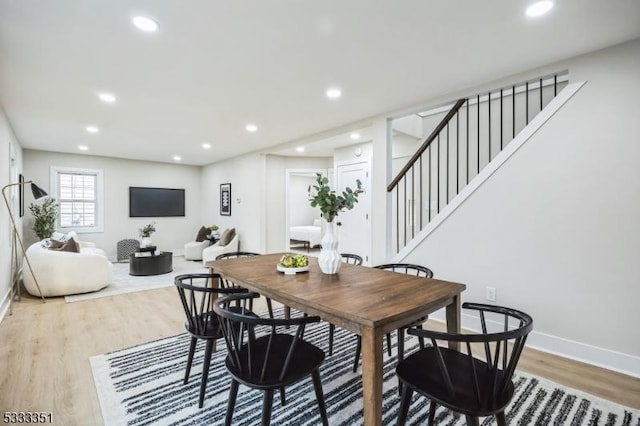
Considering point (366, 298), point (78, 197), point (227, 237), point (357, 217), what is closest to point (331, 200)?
point (366, 298)

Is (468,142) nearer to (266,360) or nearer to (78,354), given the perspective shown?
(266,360)

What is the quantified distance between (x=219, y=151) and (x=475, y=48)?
5421 millimetres

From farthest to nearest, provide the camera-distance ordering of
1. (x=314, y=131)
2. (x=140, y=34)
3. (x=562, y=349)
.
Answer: (x=314, y=131), (x=562, y=349), (x=140, y=34)

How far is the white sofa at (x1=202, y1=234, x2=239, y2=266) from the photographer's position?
264 inches

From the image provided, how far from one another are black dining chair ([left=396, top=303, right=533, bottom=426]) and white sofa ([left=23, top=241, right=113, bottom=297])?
4.83 meters

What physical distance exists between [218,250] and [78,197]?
3.53 m

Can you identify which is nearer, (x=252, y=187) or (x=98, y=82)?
(x=98, y=82)

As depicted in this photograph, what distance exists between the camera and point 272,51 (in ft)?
8.10

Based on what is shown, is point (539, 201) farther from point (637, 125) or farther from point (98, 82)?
point (98, 82)

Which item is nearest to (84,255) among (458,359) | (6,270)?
(6,270)

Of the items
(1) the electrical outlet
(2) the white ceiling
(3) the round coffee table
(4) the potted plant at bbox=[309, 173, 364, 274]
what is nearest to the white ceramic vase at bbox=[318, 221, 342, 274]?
(4) the potted plant at bbox=[309, 173, 364, 274]

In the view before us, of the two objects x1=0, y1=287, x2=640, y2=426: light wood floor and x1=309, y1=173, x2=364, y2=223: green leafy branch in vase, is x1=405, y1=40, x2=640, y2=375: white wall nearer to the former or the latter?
x1=0, y1=287, x2=640, y2=426: light wood floor

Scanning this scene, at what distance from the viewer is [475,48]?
244 cm

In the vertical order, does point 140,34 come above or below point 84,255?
above
